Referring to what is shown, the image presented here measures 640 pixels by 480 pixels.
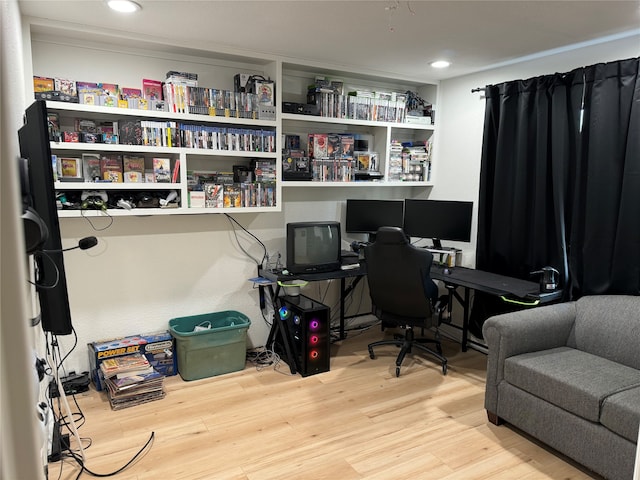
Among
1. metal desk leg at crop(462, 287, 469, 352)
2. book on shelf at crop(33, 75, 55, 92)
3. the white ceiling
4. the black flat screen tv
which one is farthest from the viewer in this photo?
metal desk leg at crop(462, 287, 469, 352)

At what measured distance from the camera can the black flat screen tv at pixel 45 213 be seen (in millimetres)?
1498

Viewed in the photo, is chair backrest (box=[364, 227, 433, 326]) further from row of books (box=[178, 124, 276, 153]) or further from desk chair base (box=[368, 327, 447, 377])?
row of books (box=[178, 124, 276, 153])

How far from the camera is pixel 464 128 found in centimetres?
419

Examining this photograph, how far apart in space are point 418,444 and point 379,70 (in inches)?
119

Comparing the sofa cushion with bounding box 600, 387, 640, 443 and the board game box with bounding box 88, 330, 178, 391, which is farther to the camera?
the board game box with bounding box 88, 330, 178, 391

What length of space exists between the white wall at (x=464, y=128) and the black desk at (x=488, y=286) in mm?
422

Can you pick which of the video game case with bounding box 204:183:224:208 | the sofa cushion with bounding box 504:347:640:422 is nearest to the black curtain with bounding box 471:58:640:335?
the sofa cushion with bounding box 504:347:640:422

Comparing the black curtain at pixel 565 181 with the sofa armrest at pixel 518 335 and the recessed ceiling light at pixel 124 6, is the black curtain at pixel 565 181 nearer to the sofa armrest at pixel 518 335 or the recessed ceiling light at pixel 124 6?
the sofa armrest at pixel 518 335

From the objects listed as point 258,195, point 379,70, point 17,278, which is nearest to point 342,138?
point 379,70

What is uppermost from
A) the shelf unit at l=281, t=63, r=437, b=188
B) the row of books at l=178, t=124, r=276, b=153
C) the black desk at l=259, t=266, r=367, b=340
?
the shelf unit at l=281, t=63, r=437, b=188

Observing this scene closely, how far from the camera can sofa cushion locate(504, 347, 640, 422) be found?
91.3 inches

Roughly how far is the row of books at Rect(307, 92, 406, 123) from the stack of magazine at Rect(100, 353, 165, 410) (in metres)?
2.42

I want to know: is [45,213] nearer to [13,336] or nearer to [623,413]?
[13,336]

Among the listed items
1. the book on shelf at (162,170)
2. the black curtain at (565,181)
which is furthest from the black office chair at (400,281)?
the book on shelf at (162,170)
